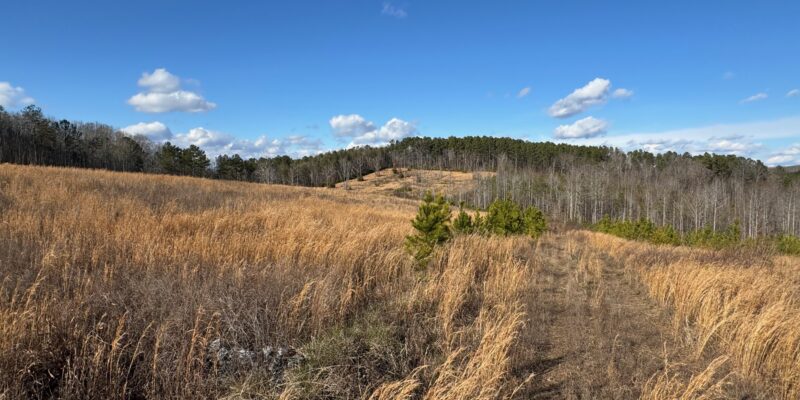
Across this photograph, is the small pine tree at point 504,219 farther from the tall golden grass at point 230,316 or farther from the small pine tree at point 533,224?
the tall golden grass at point 230,316

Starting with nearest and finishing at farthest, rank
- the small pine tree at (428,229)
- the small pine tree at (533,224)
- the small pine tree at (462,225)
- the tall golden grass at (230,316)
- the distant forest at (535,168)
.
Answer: the tall golden grass at (230,316) < the small pine tree at (428,229) < the small pine tree at (462,225) < the small pine tree at (533,224) < the distant forest at (535,168)

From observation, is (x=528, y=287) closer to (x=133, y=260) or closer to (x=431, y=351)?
(x=431, y=351)

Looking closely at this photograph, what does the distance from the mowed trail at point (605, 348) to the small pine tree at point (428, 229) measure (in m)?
2.11

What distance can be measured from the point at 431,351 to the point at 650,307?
4134 mm

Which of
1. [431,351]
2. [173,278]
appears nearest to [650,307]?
[431,351]

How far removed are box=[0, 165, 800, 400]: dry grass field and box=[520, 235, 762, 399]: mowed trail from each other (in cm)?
3

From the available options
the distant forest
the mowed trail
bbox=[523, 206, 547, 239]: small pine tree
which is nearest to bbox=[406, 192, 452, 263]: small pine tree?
the mowed trail

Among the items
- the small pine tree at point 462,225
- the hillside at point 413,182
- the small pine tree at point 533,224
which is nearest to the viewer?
the small pine tree at point 462,225

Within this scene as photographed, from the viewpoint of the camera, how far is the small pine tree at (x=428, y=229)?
23.8 ft

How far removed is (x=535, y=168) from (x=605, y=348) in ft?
357

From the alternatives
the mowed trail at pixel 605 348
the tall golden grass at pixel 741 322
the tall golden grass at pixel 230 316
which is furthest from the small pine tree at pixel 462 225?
the tall golden grass at pixel 741 322

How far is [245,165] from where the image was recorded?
77250mm

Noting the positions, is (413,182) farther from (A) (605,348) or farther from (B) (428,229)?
(A) (605,348)

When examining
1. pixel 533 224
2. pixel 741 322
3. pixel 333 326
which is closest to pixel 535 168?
pixel 533 224
